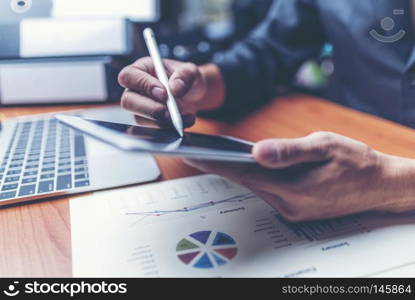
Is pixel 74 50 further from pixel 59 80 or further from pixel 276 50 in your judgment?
pixel 276 50

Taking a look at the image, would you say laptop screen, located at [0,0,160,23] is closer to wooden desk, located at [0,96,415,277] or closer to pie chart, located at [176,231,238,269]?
wooden desk, located at [0,96,415,277]

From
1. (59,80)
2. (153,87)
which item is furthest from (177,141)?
(59,80)

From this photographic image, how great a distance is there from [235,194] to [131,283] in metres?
0.15

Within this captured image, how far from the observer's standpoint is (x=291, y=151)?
0.30m

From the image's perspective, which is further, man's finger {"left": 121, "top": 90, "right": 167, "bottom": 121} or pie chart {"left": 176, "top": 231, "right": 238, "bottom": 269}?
man's finger {"left": 121, "top": 90, "right": 167, "bottom": 121}

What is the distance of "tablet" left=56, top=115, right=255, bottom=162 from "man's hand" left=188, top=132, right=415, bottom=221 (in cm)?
Answer: 1

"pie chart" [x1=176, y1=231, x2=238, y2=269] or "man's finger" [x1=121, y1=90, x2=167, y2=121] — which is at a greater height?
"man's finger" [x1=121, y1=90, x2=167, y2=121]

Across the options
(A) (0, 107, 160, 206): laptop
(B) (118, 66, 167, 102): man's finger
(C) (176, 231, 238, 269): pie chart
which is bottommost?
(C) (176, 231, 238, 269): pie chart

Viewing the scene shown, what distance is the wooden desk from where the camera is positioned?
1.03ft

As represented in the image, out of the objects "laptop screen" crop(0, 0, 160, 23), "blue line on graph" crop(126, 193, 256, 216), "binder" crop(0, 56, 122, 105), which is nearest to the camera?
"blue line on graph" crop(126, 193, 256, 216)

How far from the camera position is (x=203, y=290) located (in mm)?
282

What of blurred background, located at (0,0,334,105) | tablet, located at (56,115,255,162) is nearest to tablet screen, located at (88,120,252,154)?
tablet, located at (56,115,255,162)

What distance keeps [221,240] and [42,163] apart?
9.5 inches

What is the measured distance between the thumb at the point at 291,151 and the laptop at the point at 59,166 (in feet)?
0.59
